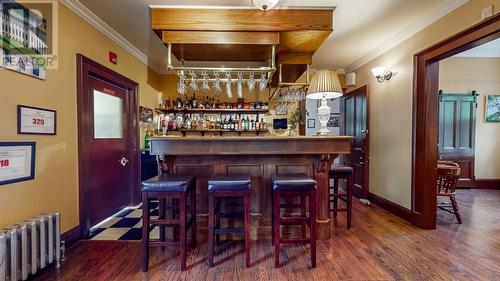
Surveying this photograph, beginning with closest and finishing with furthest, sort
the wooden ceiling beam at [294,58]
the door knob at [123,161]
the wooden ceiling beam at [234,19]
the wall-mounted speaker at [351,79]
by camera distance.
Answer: the wooden ceiling beam at [234,19], the wooden ceiling beam at [294,58], the door knob at [123,161], the wall-mounted speaker at [351,79]

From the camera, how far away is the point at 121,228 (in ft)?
9.21

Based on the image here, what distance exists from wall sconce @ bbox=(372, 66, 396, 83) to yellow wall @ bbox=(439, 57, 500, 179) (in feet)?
6.94

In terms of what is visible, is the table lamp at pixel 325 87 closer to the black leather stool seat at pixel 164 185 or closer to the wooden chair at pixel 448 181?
the black leather stool seat at pixel 164 185

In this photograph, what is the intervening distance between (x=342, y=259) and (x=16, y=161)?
2831mm

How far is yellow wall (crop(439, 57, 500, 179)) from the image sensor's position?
15.1 ft

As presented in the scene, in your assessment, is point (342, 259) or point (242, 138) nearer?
point (342, 259)

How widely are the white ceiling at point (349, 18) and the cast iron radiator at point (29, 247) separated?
215cm

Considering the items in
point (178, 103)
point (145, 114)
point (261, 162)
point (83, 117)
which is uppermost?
point (178, 103)

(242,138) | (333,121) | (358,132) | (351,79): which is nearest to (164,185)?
(242,138)

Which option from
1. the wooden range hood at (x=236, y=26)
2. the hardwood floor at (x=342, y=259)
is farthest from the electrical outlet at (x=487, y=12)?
the hardwood floor at (x=342, y=259)

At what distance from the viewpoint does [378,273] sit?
Result: 187 centimetres

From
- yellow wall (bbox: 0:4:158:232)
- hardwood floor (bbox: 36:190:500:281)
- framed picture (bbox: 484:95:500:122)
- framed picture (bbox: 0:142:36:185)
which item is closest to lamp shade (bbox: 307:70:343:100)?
hardwood floor (bbox: 36:190:500:281)

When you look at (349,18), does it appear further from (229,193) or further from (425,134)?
(229,193)

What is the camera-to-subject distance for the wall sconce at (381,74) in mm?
3407
